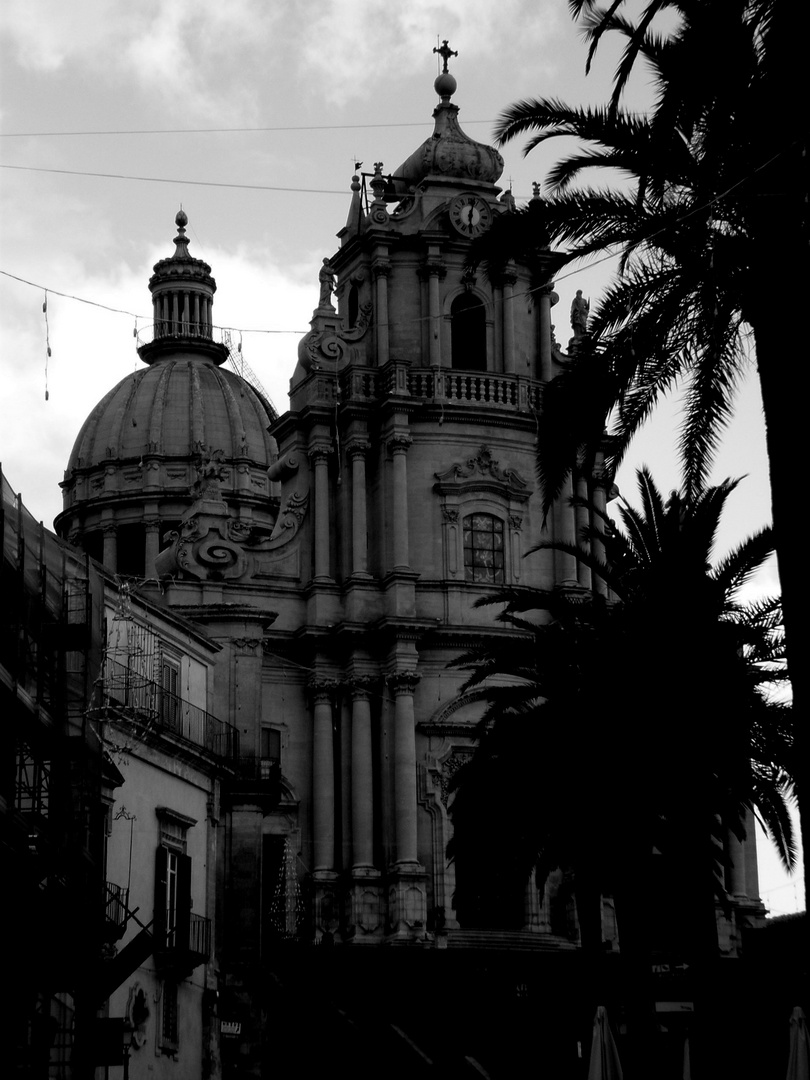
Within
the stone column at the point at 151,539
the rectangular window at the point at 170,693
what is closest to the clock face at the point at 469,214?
the rectangular window at the point at 170,693

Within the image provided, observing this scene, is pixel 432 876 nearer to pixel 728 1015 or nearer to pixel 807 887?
pixel 728 1015

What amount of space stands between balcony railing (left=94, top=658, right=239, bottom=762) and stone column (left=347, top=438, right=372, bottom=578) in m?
13.8

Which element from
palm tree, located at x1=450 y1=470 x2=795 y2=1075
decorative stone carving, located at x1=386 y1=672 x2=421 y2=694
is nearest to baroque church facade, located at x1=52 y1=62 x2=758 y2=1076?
decorative stone carving, located at x1=386 y1=672 x2=421 y2=694

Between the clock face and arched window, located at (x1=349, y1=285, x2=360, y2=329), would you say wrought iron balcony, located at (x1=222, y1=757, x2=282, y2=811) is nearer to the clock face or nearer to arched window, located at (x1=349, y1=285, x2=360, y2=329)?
arched window, located at (x1=349, y1=285, x2=360, y2=329)

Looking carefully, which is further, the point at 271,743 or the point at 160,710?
the point at 271,743

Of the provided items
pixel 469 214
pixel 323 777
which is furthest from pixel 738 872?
pixel 469 214

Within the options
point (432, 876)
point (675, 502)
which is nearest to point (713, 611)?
point (675, 502)

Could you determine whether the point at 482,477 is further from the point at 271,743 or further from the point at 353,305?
the point at 271,743

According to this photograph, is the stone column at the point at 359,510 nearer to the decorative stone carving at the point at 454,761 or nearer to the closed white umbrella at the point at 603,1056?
the decorative stone carving at the point at 454,761

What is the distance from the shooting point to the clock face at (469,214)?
209ft

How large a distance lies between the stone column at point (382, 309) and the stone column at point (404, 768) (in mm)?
10219

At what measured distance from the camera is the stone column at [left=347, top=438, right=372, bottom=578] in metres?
61.0

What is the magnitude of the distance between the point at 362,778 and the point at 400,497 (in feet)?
26.8

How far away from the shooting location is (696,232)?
2542 centimetres
